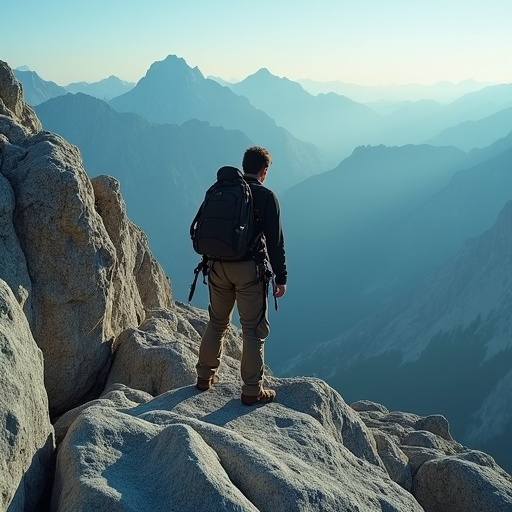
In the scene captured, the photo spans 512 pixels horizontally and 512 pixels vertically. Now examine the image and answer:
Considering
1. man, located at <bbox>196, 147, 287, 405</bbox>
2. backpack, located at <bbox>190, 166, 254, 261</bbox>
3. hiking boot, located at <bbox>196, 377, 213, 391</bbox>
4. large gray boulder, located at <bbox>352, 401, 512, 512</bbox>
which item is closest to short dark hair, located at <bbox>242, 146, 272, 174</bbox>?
man, located at <bbox>196, 147, 287, 405</bbox>

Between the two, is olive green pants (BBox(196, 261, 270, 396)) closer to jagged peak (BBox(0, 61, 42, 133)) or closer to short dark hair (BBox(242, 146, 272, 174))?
short dark hair (BBox(242, 146, 272, 174))

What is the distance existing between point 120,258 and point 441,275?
149 meters

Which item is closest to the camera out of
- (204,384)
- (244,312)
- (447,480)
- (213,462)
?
(213,462)

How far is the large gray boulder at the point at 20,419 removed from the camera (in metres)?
5.62

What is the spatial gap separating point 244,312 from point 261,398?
1.65 metres

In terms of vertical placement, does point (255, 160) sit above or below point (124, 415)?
above

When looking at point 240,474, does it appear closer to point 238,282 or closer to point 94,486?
point 94,486

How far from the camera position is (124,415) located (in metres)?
7.22

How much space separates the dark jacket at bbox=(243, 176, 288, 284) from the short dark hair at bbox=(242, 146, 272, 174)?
288 mm

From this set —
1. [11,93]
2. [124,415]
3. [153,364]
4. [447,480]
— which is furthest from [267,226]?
[11,93]

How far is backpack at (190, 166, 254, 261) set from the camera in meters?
7.62

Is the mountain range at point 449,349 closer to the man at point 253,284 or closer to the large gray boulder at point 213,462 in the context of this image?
the large gray boulder at point 213,462

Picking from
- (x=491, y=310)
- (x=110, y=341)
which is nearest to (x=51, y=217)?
(x=110, y=341)

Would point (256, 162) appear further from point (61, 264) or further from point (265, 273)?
point (61, 264)
